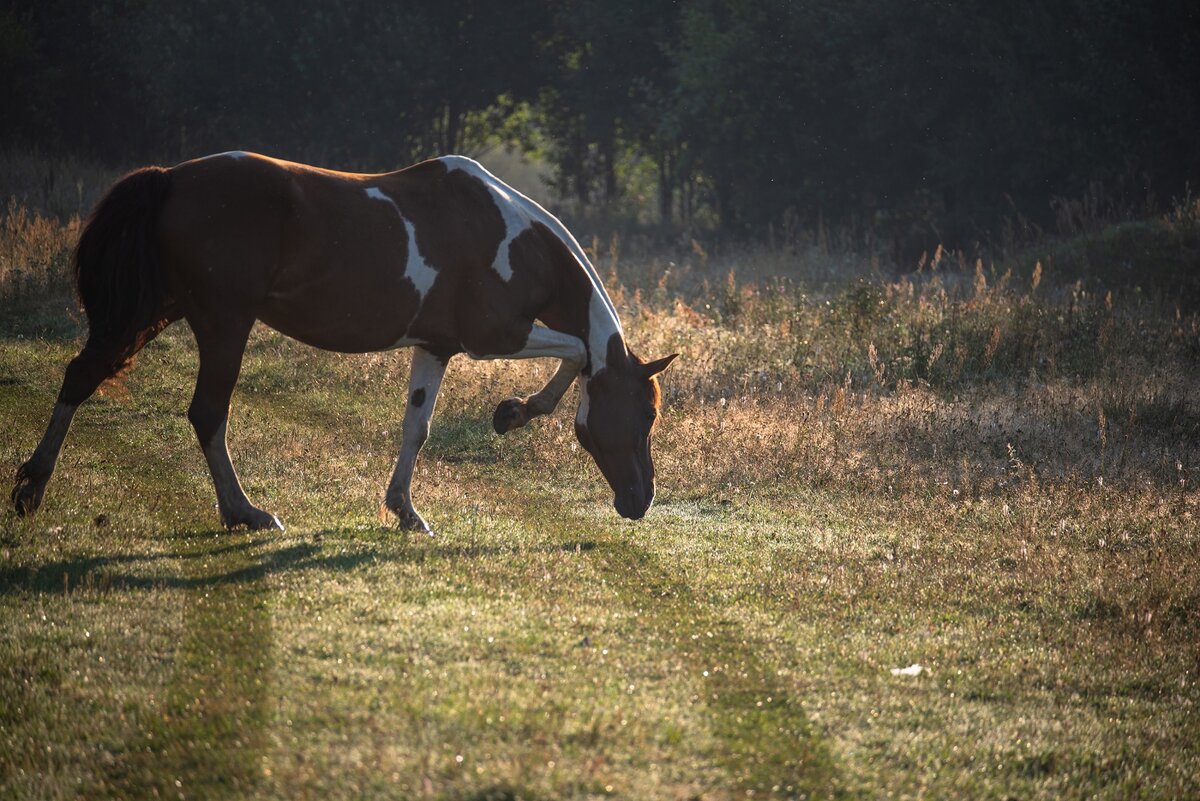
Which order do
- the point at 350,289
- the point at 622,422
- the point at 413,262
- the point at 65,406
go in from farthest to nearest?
the point at 622,422 < the point at 413,262 < the point at 350,289 < the point at 65,406

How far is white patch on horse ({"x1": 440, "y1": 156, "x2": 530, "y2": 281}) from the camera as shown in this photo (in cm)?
841

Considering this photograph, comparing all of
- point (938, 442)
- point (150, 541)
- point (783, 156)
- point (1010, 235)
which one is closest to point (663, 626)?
point (150, 541)

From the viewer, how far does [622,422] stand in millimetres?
8727

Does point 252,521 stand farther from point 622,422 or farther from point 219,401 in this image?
point 622,422

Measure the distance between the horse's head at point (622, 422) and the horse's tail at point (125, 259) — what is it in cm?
277

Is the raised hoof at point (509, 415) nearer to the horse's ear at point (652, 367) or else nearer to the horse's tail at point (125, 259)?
the horse's ear at point (652, 367)

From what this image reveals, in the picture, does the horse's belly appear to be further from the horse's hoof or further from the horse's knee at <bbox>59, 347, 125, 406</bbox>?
the horse's hoof

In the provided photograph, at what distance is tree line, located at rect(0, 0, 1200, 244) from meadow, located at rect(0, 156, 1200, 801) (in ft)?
48.9

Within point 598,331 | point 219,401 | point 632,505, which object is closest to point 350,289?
point 219,401

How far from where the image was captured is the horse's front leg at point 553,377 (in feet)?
27.9

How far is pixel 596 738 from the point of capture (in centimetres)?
468

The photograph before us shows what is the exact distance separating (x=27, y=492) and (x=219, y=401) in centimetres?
117

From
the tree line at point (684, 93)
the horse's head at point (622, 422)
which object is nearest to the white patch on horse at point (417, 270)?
A: the horse's head at point (622, 422)

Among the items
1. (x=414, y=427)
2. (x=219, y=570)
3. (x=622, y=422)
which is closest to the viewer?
(x=219, y=570)
